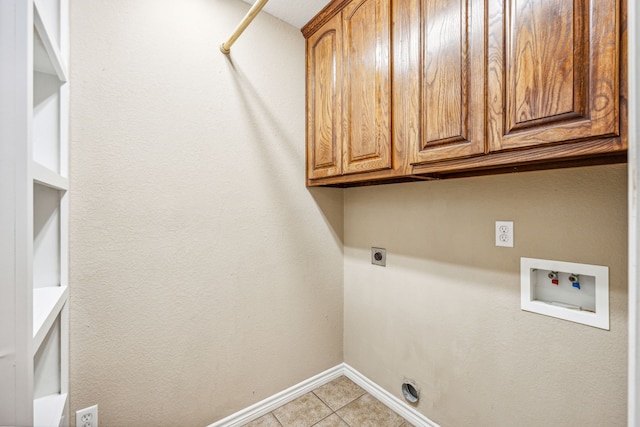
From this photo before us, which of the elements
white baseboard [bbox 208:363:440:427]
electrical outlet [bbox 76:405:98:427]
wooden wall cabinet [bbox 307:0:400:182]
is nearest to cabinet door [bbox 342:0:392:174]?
wooden wall cabinet [bbox 307:0:400:182]

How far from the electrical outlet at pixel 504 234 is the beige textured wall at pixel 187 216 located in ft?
3.24

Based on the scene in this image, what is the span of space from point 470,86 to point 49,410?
5.94ft

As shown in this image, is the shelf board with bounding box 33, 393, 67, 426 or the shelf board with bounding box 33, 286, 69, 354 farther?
the shelf board with bounding box 33, 393, 67, 426

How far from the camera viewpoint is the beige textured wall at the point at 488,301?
0.89 m

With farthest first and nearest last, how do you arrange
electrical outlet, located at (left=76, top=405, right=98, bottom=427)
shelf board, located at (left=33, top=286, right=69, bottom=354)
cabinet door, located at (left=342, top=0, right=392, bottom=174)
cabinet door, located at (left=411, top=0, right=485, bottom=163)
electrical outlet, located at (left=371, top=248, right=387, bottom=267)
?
electrical outlet, located at (left=371, top=248, right=387, bottom=267) < cabinet door, located at (left=342, top=0, right=392, bottom=174) < electrical outlet, located at (left=76, top=405, right=98, bottom=427) < cabinet door, located at (left=411, top=0, right=485, bottom=163) < shelf board, located at (left=33, top=286, right=69, bottom=354)

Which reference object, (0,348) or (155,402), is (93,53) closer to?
(0,348)

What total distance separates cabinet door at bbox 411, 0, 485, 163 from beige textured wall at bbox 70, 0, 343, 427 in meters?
0.83

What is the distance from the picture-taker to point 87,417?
40.8 inches

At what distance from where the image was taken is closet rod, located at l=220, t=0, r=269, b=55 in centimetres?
103

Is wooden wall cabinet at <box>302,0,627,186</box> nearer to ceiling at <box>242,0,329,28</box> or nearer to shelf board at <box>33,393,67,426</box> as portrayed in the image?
ceiling at <box>242,0,329,28</box>

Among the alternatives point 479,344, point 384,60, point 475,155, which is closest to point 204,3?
point 384,60

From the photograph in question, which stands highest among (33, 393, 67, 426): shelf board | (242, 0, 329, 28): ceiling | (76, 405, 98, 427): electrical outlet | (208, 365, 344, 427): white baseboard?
(242, 0, 329, 28): ceiling

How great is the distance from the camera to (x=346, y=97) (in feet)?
4.57

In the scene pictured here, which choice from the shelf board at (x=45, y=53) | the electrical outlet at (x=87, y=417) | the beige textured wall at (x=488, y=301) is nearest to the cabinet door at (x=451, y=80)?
the beige textured wall at (x=488, y=301)
